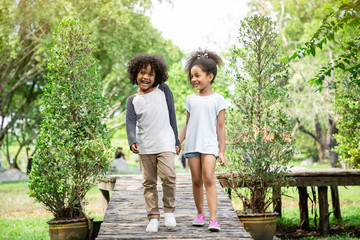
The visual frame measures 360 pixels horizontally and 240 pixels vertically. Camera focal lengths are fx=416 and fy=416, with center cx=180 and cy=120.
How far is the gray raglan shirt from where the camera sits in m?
4.80

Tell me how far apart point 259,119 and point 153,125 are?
2237mm

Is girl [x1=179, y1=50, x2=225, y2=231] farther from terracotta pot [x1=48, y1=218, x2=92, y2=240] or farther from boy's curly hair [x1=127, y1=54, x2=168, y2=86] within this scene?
terracotta pot [x1=48, y1=218, x2=92, y2=240]

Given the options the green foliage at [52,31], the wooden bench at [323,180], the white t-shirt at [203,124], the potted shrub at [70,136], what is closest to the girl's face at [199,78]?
the white t-shirt at [203,124]

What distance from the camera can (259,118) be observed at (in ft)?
21.2

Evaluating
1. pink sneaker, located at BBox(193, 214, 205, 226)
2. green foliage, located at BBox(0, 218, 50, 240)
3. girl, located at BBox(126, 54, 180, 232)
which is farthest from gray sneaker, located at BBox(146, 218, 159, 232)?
green foliage, located at BBox(0, 218, 50, 240)

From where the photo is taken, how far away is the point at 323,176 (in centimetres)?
746

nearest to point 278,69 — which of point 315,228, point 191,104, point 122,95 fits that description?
point 191,104

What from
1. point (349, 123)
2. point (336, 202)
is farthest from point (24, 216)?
point (349, 123)

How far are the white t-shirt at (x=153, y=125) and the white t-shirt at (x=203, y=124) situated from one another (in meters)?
0.24

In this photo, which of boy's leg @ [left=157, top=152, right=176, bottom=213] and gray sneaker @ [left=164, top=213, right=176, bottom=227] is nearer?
boy's leg @ [left=157, top=152, right=176, bottom=213]

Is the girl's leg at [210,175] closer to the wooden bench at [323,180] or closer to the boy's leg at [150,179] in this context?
the boy's leg at [150,179]

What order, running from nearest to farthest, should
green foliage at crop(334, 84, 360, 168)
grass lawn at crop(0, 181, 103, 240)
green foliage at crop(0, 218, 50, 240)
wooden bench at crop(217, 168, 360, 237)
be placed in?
wooden bench at crop(217, 168, 360, 237), green foliage at crop(0, 218, 50, 240), grass lawn at crop(0, 181, 103, 240), green foliage at crop(334, 84, 360, 168)

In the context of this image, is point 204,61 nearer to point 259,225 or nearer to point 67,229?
point 259,225

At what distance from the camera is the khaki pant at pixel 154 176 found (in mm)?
4789
